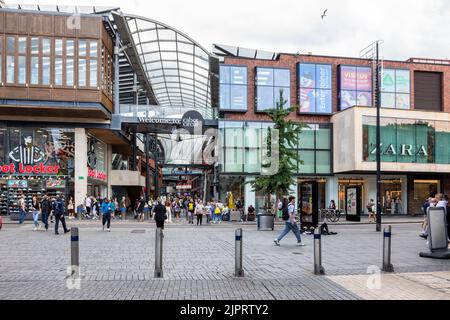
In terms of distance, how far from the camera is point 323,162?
43.2 meters

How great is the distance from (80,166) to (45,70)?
761cm

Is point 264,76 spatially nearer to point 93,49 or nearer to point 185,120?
point 185,120

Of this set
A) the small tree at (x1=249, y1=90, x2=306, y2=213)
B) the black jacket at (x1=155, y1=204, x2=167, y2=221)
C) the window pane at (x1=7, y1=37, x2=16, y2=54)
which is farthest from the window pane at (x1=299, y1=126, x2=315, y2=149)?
the black jacket at (x1=155, y1=204, x2=167, y2=221)

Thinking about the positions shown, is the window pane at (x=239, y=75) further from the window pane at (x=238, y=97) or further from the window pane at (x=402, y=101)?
the window pane at (x=402, y=101)

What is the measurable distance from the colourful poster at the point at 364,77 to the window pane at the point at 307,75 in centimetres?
414

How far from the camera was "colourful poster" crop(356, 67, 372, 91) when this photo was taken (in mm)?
43062

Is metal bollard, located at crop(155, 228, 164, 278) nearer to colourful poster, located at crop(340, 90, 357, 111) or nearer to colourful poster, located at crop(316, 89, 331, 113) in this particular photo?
colourful poster, located at crop(316, 89, 331, 113)

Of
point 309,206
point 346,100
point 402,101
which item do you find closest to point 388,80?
point 402,101

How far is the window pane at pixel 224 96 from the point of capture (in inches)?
1617

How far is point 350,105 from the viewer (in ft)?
140

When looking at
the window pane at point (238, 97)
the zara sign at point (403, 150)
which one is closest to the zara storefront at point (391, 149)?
the zara sign at point (403, 150)

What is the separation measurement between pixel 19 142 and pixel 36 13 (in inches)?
375

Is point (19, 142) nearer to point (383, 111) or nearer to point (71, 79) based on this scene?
point (71, 79)

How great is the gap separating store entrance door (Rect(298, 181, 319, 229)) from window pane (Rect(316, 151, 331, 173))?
69.4ft
